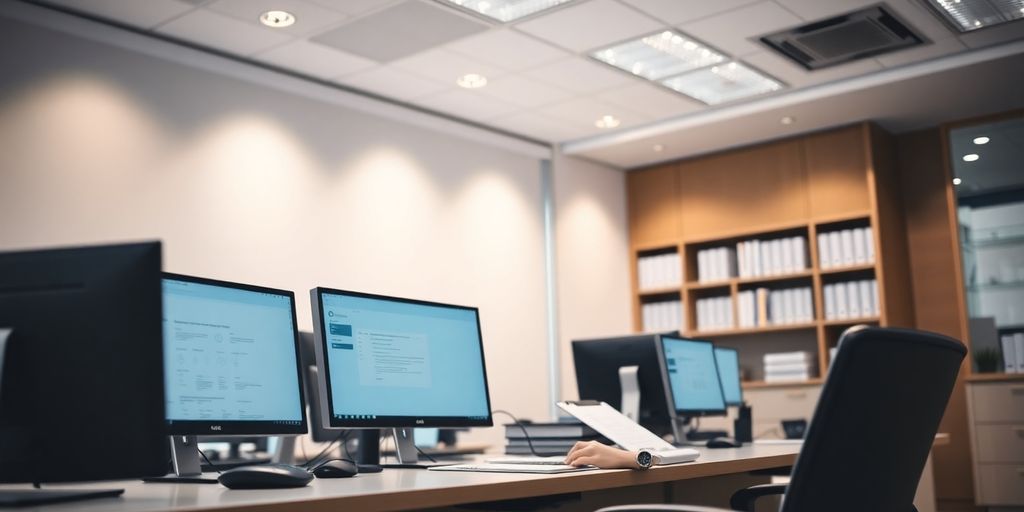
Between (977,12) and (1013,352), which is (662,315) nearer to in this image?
(1013,352)

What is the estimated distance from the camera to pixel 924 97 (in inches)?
242

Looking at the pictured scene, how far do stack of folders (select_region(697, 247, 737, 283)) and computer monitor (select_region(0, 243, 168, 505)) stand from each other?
613cm

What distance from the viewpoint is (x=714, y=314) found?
723cm

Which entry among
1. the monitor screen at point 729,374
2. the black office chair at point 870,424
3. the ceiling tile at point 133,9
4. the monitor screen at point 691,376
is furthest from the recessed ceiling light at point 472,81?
the black office chair at point 870,424

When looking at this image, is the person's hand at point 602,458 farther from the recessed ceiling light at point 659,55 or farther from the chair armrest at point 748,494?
the recessed ceiling light at point 659,55

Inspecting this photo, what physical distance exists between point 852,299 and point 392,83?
3453mm

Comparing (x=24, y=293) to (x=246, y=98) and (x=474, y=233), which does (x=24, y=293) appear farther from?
(x=474, y=233)

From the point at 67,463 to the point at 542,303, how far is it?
5652 millimetres

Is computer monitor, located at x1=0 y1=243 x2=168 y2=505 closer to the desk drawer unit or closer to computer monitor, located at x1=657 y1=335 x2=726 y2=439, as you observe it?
computer monitor, located at x1=657 y1=335 x2=726 y2=439

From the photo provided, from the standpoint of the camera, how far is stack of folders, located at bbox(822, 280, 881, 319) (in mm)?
6438

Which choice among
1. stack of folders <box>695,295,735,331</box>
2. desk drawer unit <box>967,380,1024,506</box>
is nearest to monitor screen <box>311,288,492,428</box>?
desk drawer unit <box>967,380,1024,506</box>

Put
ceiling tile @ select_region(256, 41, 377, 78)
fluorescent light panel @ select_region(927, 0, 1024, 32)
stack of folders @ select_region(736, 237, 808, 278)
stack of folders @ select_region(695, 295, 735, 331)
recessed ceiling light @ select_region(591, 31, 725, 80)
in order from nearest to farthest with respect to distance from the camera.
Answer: fluorescent light panel @ select_region(927, 0, 1024, 32), ceiling tile @ select_region(256, 41, 377, 78), recessed ceiling light @ select_region(591, 31, 725, 80), stack of folders @ select_region(736, 237, 808, 278), stack of folders @ select_region(695, 295, 735, 331)

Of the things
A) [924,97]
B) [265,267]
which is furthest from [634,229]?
[265,267]

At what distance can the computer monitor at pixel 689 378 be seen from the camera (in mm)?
3828
